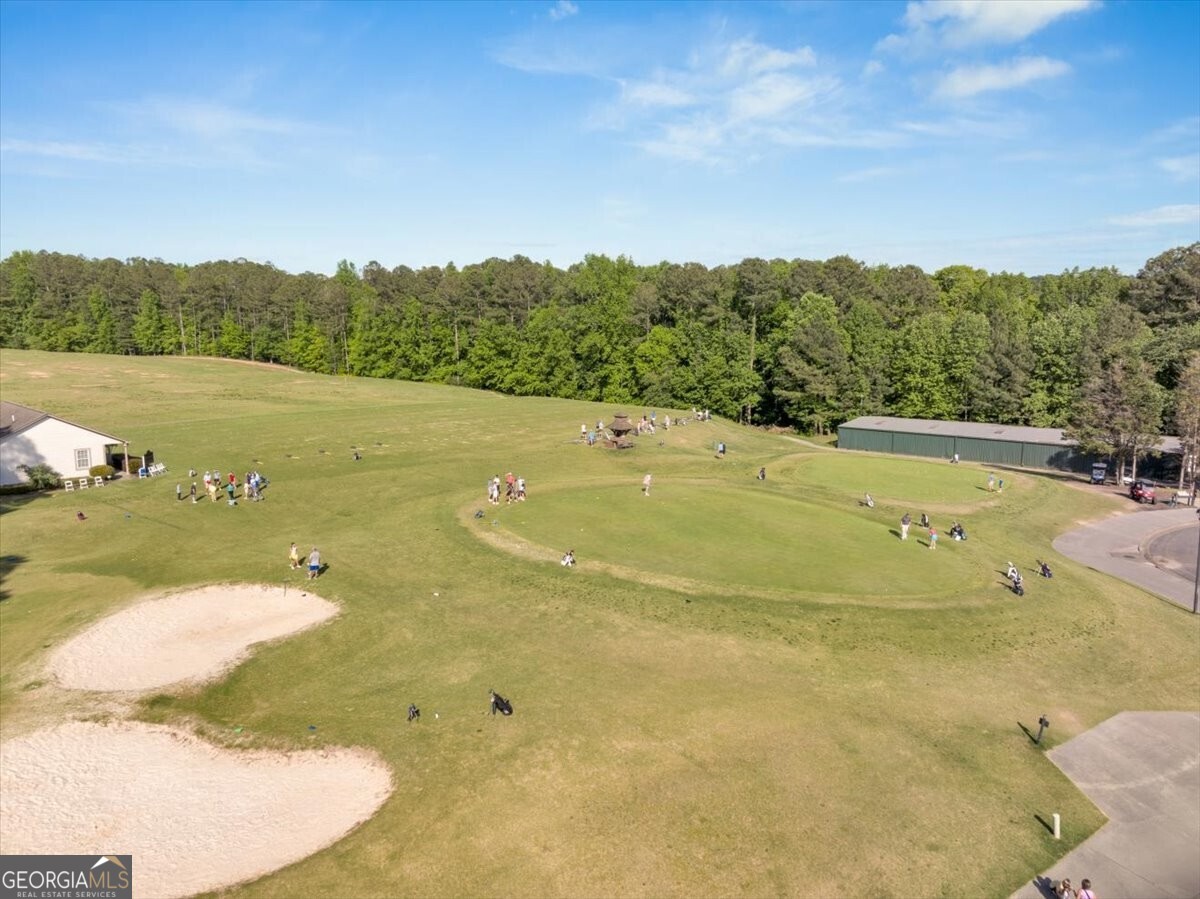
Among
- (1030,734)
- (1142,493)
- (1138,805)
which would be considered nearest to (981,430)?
(1142,493)

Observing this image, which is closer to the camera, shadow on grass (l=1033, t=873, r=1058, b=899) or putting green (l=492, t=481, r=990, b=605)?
shadow on grass (l=1033, t=873, r=1058, b=899)

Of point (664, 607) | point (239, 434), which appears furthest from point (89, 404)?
point (664, 607)

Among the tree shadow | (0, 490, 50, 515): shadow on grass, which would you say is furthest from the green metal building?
the tree shadow

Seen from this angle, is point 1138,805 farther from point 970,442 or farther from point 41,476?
→ point 970,442

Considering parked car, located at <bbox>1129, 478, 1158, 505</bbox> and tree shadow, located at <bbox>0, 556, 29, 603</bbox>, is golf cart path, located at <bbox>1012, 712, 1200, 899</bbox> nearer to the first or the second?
parked car, located at <bbox>1129, 478, 1158, 505</bbox>

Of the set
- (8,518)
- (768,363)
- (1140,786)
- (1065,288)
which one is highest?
(1065,288)

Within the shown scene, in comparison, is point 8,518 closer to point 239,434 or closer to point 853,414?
point 239,434

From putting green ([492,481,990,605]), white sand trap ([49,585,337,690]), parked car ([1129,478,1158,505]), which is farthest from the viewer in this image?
parked car ([1129,478,1158,505])

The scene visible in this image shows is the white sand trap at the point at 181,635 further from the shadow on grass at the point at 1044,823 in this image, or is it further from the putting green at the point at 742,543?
the shadow on grass at the point at 1044,823
